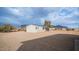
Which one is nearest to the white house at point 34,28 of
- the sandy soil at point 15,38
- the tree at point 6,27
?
the sandy soil at point 15,38

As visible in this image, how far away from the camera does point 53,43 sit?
242cm

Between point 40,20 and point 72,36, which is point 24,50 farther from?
point 72,36

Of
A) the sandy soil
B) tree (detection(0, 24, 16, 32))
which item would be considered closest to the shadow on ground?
the sandy soil

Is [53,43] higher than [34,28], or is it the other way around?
[34,28]

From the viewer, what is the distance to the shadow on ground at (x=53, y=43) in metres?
2.41

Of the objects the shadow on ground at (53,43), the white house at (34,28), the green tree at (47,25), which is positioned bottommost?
the shadow on ground at (53,43)

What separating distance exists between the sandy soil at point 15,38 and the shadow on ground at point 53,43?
39 millimetres

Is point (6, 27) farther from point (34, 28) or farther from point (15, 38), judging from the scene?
point (34, 28)

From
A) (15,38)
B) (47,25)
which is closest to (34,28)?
(47,25)

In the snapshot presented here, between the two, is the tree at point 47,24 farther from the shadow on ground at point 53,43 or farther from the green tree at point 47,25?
the shadow on ground at point 53,43

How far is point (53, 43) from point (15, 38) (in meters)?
0.47

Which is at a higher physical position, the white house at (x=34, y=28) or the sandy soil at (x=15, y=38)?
the white house at (x=34, y=28)
